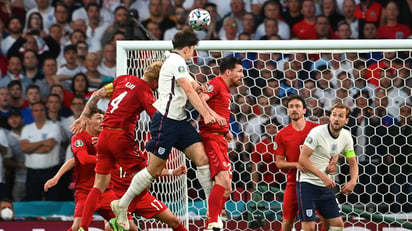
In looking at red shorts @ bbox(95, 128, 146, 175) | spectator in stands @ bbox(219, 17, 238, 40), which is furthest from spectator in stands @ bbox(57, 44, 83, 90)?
red shorts @ bbox(95, 128, 146, 175)

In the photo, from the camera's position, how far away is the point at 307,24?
41.6 feet

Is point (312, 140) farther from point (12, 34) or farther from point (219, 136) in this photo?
point (12, 34)

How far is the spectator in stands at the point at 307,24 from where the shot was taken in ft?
41.4

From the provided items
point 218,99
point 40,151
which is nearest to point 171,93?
point 218,99

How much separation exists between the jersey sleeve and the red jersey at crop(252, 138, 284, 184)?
1.38 metres

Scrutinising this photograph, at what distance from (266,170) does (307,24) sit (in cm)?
253

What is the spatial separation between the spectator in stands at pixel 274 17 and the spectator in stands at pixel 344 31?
67cm

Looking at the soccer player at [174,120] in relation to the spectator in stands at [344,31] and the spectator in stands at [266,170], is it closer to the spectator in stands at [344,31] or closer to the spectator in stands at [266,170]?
the spectator in stands at [266,170]

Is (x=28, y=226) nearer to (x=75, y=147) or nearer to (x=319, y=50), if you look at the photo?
(x=75, y=147)

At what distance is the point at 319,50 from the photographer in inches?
387

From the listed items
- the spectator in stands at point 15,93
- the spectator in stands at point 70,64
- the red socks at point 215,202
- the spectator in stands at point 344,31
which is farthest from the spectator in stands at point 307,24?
the red socks at point 215,202

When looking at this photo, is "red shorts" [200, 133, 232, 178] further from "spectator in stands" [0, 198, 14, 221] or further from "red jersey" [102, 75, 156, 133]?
"spectator in stands" [0, 198, 14, 221]

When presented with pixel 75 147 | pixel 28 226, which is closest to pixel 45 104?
pixel 28 226

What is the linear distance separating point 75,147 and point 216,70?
2.51 m
